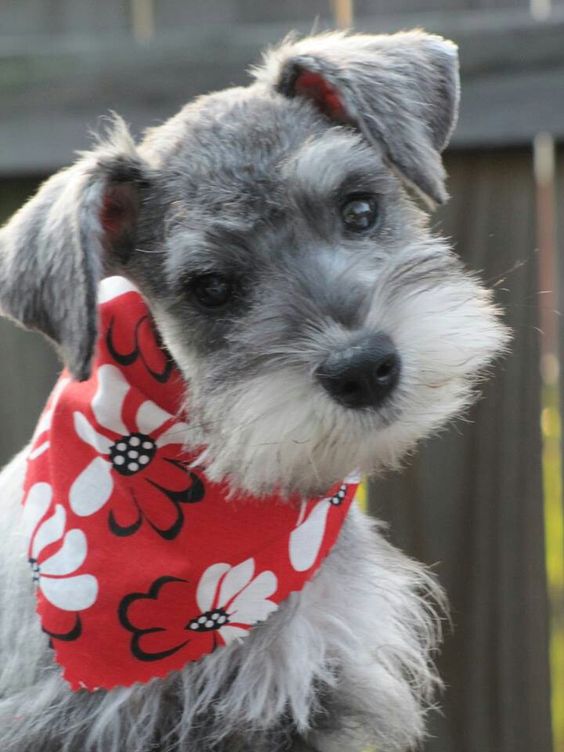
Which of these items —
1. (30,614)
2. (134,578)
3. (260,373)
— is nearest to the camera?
(260,373)

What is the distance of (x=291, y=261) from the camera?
8.16 ft

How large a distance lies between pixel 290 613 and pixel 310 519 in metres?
0.24

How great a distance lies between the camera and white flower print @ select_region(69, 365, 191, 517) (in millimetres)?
2600

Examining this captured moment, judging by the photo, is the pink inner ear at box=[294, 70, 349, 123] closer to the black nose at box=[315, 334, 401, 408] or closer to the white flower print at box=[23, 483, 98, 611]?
the black nose at box=[315, 334, 401, 408]

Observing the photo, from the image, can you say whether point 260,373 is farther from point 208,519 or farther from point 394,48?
point 394,48

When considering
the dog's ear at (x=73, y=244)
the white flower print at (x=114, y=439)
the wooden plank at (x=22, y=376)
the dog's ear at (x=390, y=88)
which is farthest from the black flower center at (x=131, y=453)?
the wooden plank at (x=22, y=376)

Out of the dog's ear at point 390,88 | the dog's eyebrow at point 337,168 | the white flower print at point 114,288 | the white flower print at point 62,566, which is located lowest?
the white flower print at point 62,566

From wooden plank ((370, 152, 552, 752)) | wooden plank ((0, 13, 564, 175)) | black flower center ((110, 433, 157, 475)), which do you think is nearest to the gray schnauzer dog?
black flower center ((110, 433, 157, 475))

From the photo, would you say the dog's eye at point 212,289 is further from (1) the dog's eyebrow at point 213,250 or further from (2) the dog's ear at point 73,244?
(2) the dog's ear at point 73,244

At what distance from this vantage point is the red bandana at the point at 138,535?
8.57ft

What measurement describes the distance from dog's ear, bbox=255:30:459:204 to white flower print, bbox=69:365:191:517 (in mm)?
782

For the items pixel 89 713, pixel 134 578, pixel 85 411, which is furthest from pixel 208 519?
pixel 89 713

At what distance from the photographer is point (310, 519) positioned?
2.70 m

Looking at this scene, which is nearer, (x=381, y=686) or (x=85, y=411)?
(x=85, y=411)
